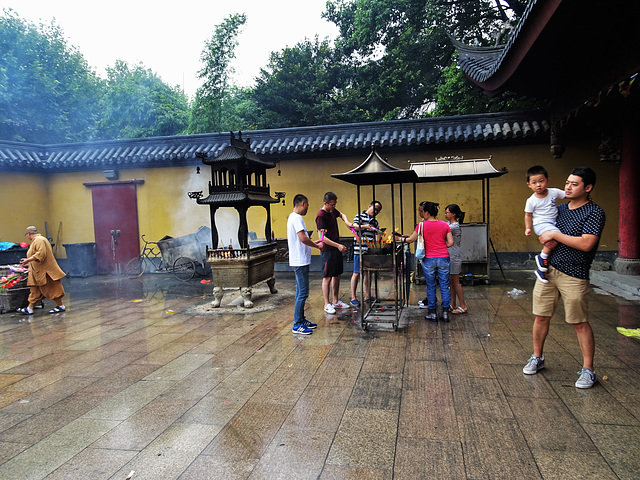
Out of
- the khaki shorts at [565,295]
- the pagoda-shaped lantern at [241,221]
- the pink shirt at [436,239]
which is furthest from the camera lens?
the pagoda-shaped lantern at [241,221]

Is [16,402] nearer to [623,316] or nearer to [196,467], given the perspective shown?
[196,467]

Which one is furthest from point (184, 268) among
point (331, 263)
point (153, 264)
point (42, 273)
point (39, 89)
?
point (39, 89)

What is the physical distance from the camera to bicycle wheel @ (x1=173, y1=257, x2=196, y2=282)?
11.5 m

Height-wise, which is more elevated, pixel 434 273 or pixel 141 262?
pixel 434 273

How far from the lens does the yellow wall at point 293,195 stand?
10.9m

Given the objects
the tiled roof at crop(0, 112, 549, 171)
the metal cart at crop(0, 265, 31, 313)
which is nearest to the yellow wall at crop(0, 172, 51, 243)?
the tiled roof at crop(0, 112, 549, 171)

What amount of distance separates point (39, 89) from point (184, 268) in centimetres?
1470

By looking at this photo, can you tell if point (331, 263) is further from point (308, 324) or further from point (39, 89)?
point (39, 89)

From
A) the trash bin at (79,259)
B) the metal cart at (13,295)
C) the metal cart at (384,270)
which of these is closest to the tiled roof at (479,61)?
the metal cart at (384,270)

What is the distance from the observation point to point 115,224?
13.5 meters

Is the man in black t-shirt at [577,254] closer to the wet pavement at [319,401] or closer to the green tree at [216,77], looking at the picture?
the wet pavement at [319,401]

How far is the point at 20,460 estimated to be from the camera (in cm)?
305

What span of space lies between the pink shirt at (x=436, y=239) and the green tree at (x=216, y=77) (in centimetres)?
2080

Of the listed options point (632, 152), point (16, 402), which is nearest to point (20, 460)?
point (16, 402)
